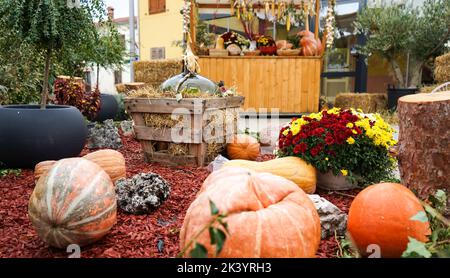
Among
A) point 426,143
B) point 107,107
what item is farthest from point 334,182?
point 107,107

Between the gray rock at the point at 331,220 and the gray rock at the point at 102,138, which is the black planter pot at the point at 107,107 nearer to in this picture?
the gray rock at the point at 102,138

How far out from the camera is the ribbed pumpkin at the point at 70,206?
186 cm

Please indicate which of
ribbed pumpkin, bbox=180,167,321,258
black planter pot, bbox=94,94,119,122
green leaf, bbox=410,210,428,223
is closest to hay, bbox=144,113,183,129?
ribbed pumpkin, bbox=180,167,321,258

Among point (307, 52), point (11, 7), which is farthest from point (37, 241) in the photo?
point (307, 52)

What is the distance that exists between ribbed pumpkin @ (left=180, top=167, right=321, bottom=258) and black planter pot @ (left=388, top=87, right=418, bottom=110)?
27.4 feet

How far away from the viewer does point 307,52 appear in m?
8.29

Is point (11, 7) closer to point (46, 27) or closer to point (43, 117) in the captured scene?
point (46, 27)

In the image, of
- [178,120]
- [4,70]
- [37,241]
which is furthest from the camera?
[4,70]

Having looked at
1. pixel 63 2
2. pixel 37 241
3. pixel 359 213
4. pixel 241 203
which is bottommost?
pixel 37 241

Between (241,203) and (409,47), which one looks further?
(409,47)

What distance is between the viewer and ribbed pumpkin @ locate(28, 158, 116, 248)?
6.10 ft

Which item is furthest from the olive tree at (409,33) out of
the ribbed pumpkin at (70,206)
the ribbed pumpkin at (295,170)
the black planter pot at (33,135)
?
the ribbed pumpkin at (70,206)

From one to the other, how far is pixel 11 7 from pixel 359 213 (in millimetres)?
3336

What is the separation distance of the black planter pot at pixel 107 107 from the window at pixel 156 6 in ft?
33.5
